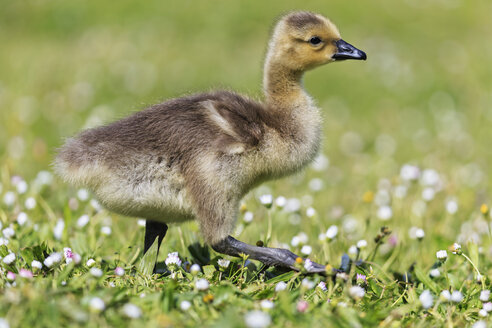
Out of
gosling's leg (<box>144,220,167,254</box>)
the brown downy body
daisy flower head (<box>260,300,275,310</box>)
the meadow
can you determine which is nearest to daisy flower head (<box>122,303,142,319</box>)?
the meadow

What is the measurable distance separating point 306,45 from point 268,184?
6.95ft

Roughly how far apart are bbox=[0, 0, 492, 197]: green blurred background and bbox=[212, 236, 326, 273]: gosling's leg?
105cm

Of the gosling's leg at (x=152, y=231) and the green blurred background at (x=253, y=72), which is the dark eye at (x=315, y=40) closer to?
the green blurred background at (x=253, y=72)

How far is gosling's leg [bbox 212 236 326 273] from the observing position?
3.37 m

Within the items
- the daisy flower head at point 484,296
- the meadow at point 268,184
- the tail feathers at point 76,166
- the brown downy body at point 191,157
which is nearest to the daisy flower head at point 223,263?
the meadow at point 268,184

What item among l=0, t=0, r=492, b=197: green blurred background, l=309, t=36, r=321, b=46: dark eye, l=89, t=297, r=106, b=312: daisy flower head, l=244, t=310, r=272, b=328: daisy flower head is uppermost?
→ l=309, t=36, r=321, b=46: dark eye

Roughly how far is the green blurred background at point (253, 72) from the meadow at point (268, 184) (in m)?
0.03

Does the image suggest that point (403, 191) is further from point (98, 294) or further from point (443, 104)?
point (443, 104)

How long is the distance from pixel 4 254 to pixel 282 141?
59.7 inches

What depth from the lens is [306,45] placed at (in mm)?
3807

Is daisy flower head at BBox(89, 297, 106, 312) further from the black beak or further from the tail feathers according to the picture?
the black beak

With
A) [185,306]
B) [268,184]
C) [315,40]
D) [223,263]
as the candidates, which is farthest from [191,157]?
[268,184]

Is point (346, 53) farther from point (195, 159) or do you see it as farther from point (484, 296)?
point (484, 296)

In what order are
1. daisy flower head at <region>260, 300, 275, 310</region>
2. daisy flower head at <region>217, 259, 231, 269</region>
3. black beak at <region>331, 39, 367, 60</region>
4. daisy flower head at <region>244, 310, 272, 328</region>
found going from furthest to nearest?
black beak at <region>331, 39, 367, 60</region>, daisy flower head at <region>217, 259, 231, 269</region>, daisy flower head at <region>260, 300, 275, 310</region>, daisy flower head at <region>244, 310, 272, 328</region>
